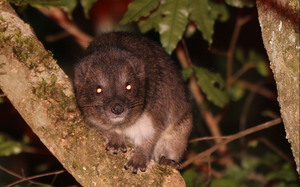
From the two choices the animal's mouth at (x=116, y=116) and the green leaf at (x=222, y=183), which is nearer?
the animal's mouth at (x=116, y=116)

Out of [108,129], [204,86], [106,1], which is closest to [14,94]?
[108,129]

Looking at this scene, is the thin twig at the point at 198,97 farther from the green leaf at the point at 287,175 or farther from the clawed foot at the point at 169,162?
the clawed foot at the point at 169,162

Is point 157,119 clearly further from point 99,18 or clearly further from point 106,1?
point 106,1

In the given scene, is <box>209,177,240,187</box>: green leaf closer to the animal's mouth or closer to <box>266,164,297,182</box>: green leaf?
<box>266,164,297,182</box>: green leaf

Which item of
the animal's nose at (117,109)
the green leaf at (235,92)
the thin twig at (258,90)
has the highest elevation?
the thin twig at (258,90)

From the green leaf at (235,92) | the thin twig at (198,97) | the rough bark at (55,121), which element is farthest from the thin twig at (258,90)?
the rough bark at (55,121)
